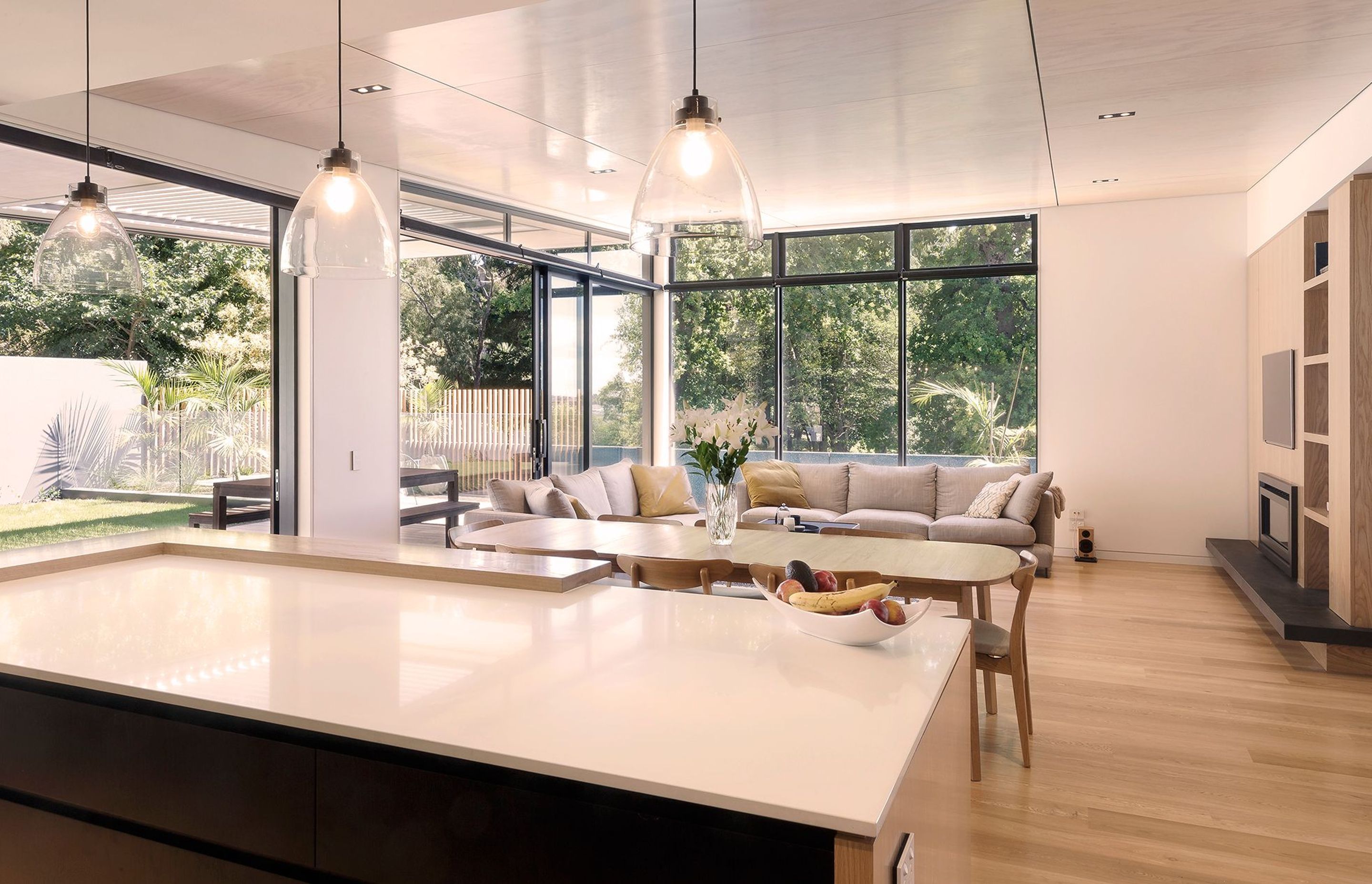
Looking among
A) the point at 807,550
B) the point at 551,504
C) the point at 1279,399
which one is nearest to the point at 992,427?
the point at 1279,399

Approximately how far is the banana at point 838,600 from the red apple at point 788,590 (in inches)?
1.3

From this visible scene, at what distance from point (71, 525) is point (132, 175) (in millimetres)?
1696

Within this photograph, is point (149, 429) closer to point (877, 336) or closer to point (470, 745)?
point (470, 745)

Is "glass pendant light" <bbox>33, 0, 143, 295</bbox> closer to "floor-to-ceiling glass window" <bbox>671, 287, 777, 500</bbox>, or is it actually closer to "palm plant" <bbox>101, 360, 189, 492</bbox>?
"palm plant" <bbox>101, 360, 189, 492</bbox>

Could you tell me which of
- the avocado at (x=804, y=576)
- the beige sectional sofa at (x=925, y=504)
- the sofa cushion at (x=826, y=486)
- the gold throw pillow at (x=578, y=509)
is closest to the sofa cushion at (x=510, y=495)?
the gold throw pillow at (x=578, y=509)

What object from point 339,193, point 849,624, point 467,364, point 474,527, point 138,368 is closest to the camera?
point 849,624

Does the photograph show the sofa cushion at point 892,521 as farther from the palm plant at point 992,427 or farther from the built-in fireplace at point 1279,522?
the built-in fireplace at point 1279,522

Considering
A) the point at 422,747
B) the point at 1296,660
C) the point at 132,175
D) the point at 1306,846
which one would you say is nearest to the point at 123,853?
the point at 422,747

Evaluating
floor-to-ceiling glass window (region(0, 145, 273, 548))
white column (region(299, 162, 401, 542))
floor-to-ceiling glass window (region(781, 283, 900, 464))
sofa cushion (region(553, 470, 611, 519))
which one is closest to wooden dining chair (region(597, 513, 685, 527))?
sofa cushion (region(553, 470, 611, 519))

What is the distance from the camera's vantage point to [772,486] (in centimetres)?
776

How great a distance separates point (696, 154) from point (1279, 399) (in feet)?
17.9

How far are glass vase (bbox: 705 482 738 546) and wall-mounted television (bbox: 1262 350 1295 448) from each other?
389cm

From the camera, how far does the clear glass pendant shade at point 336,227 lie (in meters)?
2.29

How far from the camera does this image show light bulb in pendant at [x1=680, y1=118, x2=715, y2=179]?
200cm
